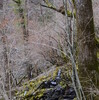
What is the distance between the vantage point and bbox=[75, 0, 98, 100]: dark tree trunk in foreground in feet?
15.5

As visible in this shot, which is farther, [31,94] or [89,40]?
[31,94]

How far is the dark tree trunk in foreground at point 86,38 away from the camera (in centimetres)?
473

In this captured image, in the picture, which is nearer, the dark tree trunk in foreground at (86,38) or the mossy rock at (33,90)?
the dark tree trunk in foreground at (86,38)

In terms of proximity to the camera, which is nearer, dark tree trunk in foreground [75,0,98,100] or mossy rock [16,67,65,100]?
dark tree trunk in foreground [75,0,98,100]

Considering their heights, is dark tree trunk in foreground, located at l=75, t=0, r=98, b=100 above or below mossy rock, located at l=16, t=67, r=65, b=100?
above

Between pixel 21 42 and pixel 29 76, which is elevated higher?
pixel 21 42

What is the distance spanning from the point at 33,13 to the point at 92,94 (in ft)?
30.6

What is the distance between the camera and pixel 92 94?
4781 millimetres

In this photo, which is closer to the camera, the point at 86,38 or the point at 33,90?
the point at 86,38

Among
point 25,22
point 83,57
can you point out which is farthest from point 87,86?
point 25,22

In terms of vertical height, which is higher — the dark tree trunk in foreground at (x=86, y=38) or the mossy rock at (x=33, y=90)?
the dark tree trunk in foreground at (x=86, y=38)

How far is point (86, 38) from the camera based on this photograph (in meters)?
4.75

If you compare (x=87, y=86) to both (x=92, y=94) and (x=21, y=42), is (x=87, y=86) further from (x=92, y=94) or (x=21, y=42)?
(x=21, y=42)

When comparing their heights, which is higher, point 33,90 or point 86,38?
point 86,38
